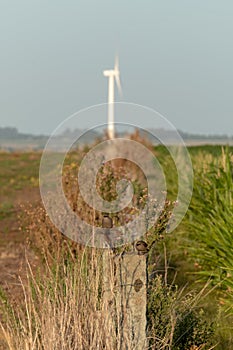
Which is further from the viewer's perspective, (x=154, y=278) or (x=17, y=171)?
(x=17, y=171)

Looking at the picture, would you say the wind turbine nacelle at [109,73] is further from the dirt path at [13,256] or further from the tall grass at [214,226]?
the tall grass at [214,226]

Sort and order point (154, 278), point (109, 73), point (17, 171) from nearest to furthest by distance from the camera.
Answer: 1. point (154, 278)
2. point (109, 73)
3. point (17, 171)

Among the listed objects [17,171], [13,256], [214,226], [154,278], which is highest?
[17,171]

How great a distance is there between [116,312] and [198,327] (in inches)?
55.8

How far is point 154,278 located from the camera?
7.24 metres

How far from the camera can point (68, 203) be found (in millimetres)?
10352

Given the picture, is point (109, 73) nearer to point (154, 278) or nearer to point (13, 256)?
point (13, 256)

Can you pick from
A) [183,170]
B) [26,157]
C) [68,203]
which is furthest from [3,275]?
[26,157]

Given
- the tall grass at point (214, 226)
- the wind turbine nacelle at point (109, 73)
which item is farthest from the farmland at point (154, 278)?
the wind turbine nacelle at point (109, 73)

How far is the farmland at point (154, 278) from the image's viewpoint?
550cm

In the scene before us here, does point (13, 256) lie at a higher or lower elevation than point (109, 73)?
lower

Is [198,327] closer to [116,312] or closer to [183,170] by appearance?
[116,312]

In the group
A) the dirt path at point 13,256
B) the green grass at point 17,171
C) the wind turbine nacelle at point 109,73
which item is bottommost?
the dirt path at point 13,256

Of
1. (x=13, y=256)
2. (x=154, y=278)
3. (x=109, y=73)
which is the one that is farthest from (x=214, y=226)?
(x=109, y=73)
